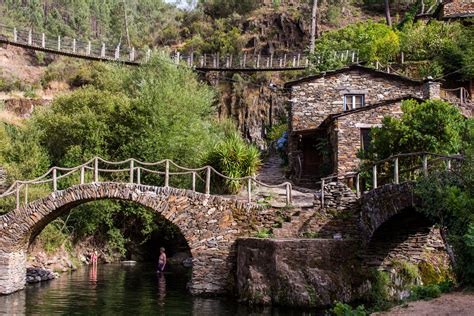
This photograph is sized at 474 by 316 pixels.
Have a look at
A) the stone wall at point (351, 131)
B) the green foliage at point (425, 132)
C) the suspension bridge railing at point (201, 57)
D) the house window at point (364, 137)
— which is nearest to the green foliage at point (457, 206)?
the green foliage at point (425, 132)

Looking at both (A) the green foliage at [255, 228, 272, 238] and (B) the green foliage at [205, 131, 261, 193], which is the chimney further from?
(A) the green foliage at [255, 228, 272, 238]

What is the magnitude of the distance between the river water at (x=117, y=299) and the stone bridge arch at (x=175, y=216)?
1.41m

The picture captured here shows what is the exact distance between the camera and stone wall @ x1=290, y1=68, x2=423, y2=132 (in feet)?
104

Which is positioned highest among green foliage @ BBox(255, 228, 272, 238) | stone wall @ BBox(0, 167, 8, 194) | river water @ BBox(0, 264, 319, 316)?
stone wall @ BBox(0, 167, 8, 194)

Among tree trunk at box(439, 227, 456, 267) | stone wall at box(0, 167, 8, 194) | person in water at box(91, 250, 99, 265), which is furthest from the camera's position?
person in water at box(91, 250, 99, 265)

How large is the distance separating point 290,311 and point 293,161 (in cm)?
1697

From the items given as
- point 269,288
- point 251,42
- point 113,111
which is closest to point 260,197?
point 269,288

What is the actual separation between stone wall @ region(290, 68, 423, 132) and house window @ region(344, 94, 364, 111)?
23 centimetres

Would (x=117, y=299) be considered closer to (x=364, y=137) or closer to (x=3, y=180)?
(x=3, y=180)

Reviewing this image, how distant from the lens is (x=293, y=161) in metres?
33.8

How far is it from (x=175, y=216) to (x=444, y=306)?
472 inches

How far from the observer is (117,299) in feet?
65.2

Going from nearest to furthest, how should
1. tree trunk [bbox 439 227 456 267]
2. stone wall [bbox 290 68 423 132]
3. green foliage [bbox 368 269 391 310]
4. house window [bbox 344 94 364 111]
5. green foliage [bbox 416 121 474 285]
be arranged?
green foliage [bbox 416 121 474 285]
tree trunk [bbox 439 227 456 267]
green foliage [bbox 368 269 391 310]
stone wall [bbox 290 68 423 132]
house window [bbox 344 94 364 111]

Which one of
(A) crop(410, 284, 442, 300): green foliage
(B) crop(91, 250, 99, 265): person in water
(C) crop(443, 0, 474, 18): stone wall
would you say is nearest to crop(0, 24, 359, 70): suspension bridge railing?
(C) crop(443, 0, 474, 18): stone wall
